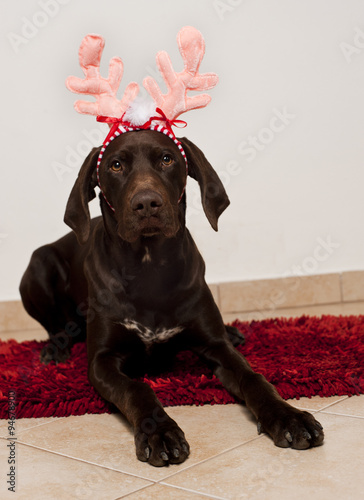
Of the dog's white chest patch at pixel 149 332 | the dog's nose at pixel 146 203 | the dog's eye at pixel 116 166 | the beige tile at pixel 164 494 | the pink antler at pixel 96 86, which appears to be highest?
the pink antler at pixel 96 86

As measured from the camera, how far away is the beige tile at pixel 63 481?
1414mm

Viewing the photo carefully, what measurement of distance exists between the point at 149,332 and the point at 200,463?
76 centimetres

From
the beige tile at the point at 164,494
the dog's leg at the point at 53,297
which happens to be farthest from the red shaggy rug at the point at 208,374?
the beige tile at the point at 164,494

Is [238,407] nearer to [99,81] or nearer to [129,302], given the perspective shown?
[129,302]

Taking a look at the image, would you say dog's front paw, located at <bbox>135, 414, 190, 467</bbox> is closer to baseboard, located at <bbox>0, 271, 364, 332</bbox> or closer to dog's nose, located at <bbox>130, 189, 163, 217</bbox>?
dog's nose, located at <bbox>130, 189, 163, 217</bbox>

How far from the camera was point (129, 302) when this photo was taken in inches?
88.6

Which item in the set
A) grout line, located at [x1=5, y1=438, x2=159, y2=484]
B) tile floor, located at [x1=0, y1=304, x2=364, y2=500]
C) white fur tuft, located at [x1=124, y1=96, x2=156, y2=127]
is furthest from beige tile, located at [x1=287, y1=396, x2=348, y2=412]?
white fur tuft, located at [x1=124, y1=96, x2=156, y2=127]

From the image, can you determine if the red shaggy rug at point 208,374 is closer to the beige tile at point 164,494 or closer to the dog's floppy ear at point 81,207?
the dog's floppy ear at point 81,207

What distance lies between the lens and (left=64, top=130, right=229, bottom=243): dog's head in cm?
202

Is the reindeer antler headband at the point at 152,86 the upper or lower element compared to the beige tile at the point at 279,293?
upper

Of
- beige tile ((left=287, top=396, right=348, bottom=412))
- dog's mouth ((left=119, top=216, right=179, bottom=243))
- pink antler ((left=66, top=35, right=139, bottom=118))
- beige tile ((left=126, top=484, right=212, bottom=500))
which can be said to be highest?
pink antler ((left=66, top=35, right=139, bottom=118))

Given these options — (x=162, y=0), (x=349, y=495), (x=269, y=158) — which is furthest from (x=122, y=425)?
(x=162, y=0)

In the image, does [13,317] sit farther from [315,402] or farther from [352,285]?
[315,402]

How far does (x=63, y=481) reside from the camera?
1.50 meters
